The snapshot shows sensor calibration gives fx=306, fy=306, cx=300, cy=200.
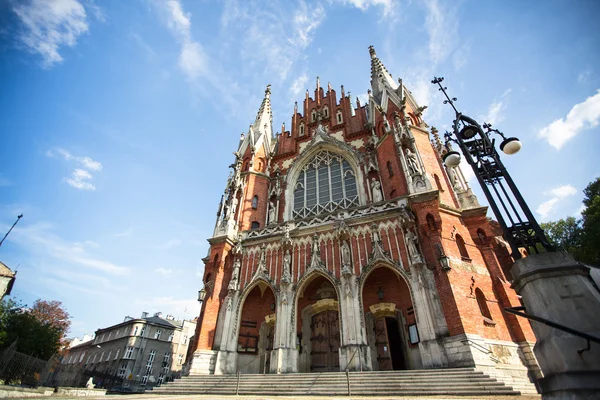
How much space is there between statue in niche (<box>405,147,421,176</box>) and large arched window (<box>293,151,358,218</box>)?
156 inches

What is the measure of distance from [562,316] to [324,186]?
16.7 metres

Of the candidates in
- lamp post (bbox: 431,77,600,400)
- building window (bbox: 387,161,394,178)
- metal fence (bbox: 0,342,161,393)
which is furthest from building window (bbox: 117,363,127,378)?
lamp post (bbox: 431,77,600,400)

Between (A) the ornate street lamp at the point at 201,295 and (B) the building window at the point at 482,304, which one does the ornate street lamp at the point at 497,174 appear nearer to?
(B) the building window at the point at 482,304

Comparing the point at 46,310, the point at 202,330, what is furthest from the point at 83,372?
the point at 46,310

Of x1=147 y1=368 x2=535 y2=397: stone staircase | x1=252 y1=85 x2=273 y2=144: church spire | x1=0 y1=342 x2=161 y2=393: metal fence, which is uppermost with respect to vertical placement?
x1=252 y1=85 x2=273 y2=144: church spire

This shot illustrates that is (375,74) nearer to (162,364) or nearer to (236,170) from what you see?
(236,170)

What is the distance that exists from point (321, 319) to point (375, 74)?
19120mm

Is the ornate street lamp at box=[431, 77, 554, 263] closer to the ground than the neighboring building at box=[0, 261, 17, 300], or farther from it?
closer to the ground

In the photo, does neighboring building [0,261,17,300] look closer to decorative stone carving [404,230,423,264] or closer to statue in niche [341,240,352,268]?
statue in niche [341,240,352,268]

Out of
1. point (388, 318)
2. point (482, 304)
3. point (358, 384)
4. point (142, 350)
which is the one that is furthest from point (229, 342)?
point (142, 350)

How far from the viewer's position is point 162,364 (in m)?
40.4

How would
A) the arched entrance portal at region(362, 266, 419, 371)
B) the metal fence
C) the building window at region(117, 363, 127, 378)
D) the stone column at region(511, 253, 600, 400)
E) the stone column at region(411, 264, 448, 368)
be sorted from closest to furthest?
the stone column at region(511, 253, 600, 400), the stone column at region(411, 264, 448, 368), the arched entrance portal at region(362, 266, 419, 371), the metal fence, the building window at region(117, 363, 127, 378)

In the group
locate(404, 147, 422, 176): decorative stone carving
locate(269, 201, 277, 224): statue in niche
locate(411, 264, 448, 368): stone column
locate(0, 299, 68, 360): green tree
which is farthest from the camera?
locate(0, 299, 68, 360): green tree

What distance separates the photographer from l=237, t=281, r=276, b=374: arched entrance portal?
1418 cm
